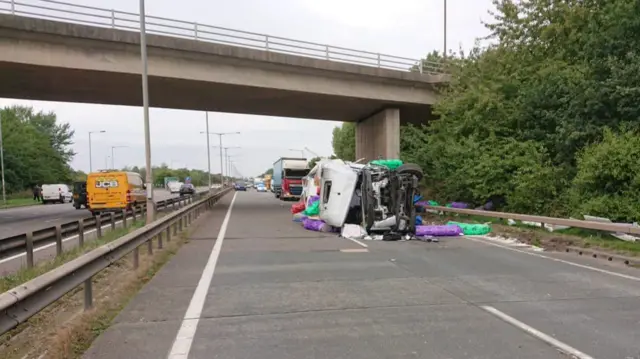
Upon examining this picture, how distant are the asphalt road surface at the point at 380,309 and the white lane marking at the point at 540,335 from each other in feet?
0.07

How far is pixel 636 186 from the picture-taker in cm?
1338

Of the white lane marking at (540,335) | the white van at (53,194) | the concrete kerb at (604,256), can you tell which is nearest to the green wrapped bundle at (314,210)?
the concrete kerb at (604,256)

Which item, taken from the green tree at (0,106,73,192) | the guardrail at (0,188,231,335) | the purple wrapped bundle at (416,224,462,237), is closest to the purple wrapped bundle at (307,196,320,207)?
the purple wrapped bundle at (416,224,462,237)

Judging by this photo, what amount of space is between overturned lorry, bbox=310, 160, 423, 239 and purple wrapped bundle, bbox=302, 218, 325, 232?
602 mm

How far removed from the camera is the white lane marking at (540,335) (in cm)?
452

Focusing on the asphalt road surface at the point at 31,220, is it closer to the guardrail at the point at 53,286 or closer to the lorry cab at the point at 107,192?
the lorry cab at the point at 107,192

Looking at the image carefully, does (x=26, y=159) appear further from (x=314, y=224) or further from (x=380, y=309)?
(x=380, y=309)

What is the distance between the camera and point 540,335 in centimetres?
504

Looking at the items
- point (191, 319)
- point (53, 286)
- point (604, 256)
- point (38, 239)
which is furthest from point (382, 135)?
point (53, 286)

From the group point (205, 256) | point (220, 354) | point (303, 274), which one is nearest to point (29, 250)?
point (205, 256)

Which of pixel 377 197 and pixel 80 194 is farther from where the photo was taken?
pixel 80 194

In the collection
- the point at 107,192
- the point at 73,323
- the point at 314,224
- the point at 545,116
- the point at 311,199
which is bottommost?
the point at 314,224

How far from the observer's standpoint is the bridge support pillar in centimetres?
3038

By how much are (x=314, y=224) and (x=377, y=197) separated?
3176mm
